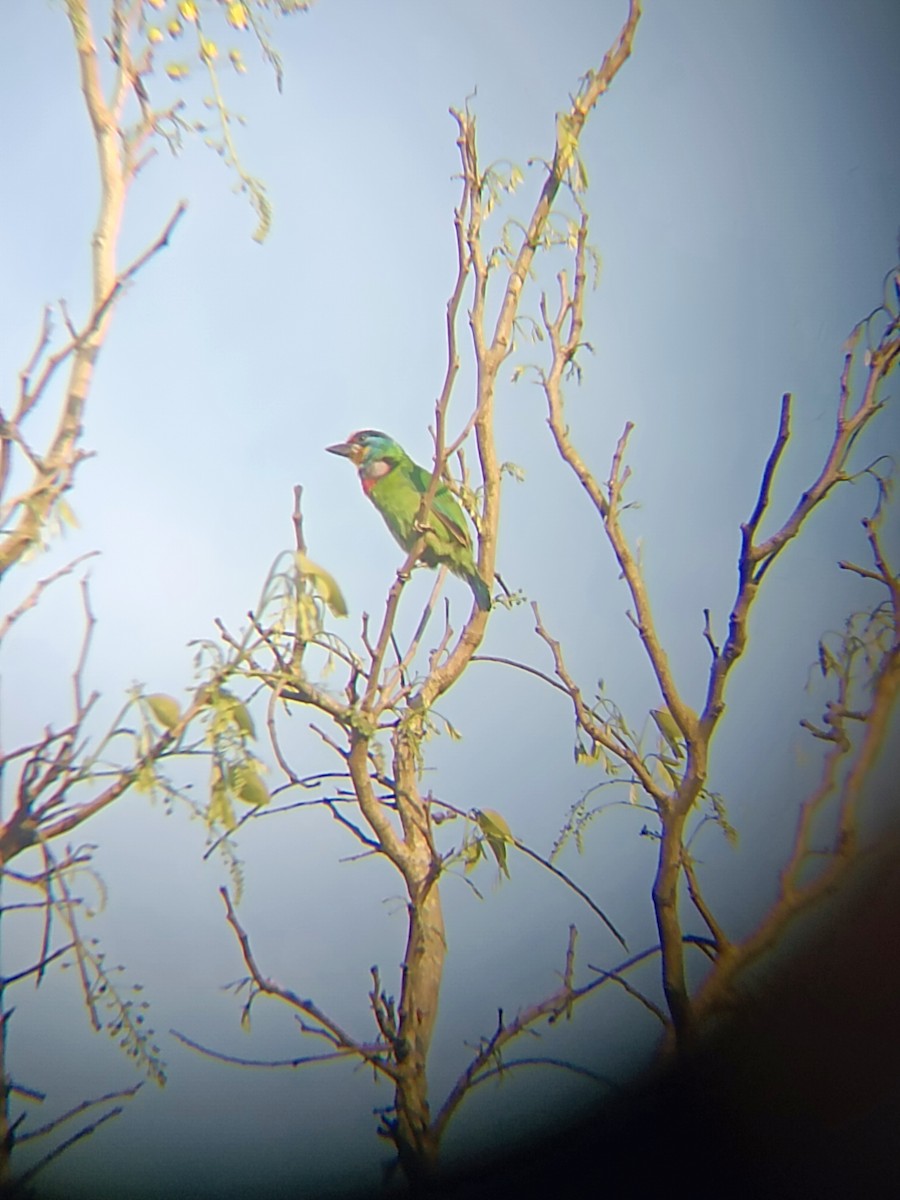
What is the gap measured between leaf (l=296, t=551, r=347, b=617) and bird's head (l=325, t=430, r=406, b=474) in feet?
0.42

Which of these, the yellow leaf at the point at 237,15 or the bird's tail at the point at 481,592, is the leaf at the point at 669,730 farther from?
the yellow leaf at the point at 237,15

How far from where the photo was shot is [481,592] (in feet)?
3.78

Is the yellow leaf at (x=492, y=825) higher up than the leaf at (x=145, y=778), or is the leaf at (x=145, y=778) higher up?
the leaf at (x=145, y=778)

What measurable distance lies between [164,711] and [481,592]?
0.38 metres

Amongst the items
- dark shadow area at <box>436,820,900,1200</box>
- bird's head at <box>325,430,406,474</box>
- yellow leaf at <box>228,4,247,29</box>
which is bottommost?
dark shadow area at <box>436,820,900,1200</box>

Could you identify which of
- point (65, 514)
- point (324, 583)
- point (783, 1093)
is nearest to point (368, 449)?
point (324, 583)

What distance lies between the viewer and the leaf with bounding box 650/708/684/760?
1.19 meters

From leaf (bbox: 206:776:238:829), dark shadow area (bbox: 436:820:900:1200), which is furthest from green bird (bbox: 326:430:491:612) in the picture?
dark shadow area (bbox: 436:820:900:1200)

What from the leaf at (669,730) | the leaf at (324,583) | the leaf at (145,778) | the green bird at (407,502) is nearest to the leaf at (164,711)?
the leaf at (145,778)

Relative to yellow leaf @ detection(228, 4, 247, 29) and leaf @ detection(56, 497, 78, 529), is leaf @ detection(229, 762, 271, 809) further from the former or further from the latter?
yellow leaf @ detection(228, 4, 247, 29)

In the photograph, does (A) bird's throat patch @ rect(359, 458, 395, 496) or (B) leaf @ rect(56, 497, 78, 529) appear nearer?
(B) leaf @ rect(56, 497, 78, 529)

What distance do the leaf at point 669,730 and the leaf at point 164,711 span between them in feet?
1.86

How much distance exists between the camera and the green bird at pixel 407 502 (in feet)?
3.67

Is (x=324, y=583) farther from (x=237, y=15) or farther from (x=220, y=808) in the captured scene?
(x=237, y=15)
